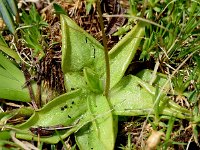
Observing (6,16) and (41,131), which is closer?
(41,131)

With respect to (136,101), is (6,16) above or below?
above

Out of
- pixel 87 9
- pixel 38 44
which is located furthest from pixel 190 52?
pixel 38 44

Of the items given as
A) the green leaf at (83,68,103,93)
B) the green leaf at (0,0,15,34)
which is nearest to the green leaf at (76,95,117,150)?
the green leaf at (83,68,103,93)

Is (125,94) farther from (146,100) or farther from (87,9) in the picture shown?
(87,9)

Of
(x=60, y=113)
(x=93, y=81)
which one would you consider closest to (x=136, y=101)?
(x=93, y=81)

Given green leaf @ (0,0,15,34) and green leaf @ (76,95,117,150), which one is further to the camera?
green leaf @ (0,0,15,34)

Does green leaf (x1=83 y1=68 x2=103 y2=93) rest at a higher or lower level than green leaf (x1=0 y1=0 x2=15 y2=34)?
lower

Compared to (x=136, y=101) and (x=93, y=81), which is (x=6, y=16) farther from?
(x=136, y=101)

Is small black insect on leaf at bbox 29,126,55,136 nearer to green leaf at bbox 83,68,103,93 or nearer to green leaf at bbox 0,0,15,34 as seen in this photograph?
green leaf at bbox 83,68,103,93
